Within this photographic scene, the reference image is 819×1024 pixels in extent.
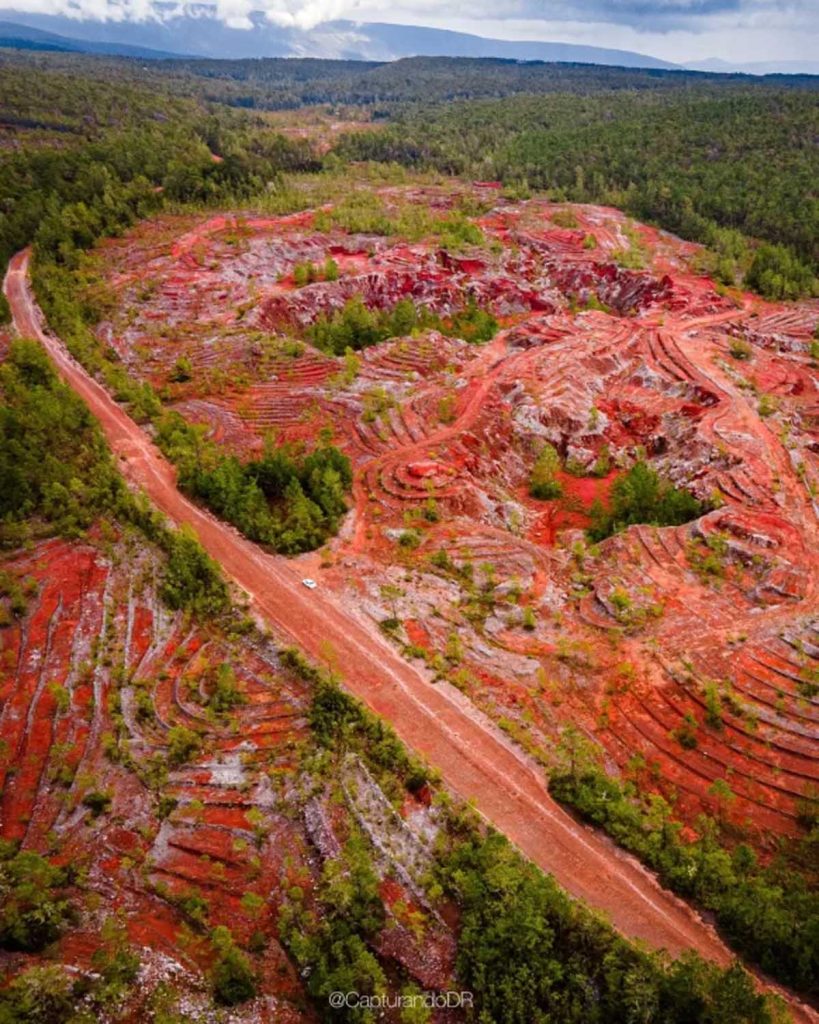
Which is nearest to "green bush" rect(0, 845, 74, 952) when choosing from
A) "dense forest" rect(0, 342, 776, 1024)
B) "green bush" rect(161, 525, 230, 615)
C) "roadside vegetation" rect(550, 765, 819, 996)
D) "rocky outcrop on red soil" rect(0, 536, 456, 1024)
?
"dense forest" rect(0, 342, 776, 1024)

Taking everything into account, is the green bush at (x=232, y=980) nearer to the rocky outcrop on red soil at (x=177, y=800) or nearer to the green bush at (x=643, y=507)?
the rocky outcrop on red soil at (x=177, y=800)

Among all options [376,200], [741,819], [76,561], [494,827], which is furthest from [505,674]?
[376,200]

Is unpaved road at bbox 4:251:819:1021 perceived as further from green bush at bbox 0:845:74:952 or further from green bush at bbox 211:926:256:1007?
green bush at bbox 0:845:74:952

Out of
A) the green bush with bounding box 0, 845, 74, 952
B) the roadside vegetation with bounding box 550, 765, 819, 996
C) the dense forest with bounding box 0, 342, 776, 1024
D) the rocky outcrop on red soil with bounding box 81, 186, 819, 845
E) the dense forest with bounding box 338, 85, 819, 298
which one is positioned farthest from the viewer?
the dense forest with bounding box 338, 85, 819, 298

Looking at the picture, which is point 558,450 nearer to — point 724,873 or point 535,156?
point 724,873

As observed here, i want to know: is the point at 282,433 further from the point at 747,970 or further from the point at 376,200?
the point at 376,200

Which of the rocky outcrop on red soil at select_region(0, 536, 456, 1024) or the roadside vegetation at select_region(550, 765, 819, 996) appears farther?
the roadside vegetation at select_region(550, 765, 819, 996)

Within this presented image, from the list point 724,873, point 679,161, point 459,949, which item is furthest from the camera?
point 679,161

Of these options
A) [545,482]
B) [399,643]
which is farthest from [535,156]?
[399,643]
